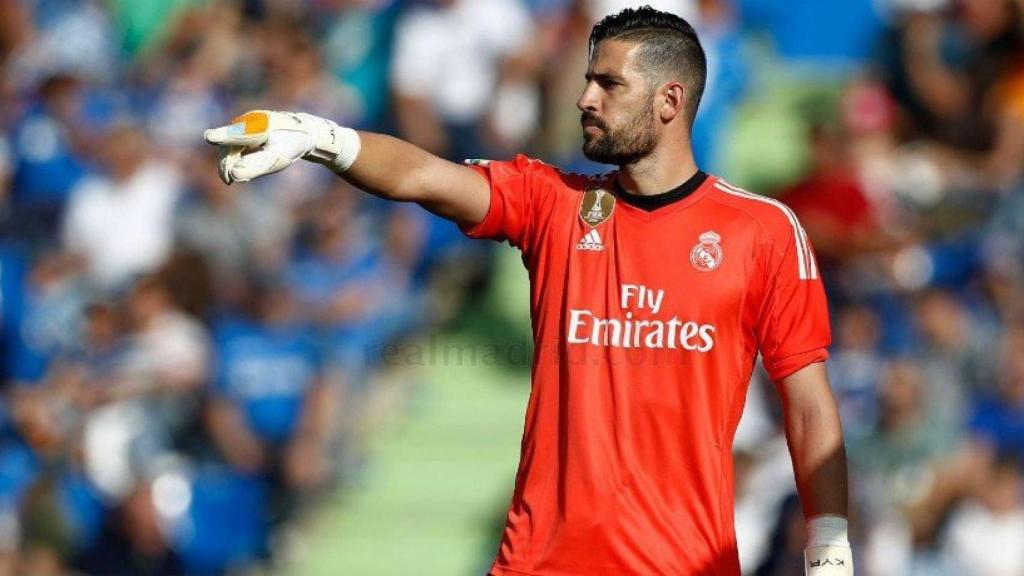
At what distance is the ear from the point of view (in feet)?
16.3

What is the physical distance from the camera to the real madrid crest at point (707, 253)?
480 centimetres

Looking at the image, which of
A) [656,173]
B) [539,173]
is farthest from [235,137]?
[656,173]

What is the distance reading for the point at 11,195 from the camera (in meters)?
11.2

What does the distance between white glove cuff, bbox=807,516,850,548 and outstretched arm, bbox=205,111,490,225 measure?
4.31 feet

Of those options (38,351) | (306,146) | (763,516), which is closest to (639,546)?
(306,146)

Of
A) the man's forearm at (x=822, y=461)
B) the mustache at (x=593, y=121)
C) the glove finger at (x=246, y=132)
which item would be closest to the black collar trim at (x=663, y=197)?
the mustache at (x=593, y=121)

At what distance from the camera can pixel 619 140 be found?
4.87m

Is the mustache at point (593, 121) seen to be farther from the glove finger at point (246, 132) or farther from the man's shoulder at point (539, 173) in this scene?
the glove finger at point (246, 132)

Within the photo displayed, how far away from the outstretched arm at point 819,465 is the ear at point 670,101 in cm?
85

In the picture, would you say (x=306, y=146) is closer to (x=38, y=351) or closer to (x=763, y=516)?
(x=763, y=516)

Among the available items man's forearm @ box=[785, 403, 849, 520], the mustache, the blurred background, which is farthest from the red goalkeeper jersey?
the blurred background

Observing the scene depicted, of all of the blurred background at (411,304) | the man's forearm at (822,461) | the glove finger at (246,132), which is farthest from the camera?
the blurred background at (411,304)

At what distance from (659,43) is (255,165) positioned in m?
1.26

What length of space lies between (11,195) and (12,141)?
0.44 meters
